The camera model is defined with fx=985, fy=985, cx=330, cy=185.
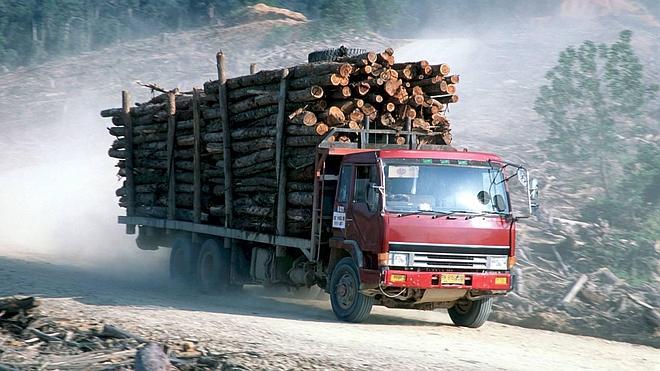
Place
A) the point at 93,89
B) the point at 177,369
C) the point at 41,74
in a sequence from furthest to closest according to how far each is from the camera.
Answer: the point at 41,74, the point at 93,89, the point at 177,369

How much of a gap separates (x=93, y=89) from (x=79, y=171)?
11.3m

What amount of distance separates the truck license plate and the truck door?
0.93 metres

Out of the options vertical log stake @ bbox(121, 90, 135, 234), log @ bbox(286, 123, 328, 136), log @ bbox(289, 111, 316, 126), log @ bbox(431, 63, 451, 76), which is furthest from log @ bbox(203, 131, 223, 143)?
log @ bbox(431, 63, 451, 76)

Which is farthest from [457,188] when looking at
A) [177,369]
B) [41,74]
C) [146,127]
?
[41,74]

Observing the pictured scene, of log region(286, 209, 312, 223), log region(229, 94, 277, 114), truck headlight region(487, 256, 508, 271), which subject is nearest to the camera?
truck headlight region(487, 256, 508, 271)

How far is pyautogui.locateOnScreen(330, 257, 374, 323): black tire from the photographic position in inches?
523

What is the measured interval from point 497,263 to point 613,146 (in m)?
10.9

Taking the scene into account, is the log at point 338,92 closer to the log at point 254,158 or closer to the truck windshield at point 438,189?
the log at point 254,158

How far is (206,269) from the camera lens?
17.8m

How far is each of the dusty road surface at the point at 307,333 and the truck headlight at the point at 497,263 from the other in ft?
3.04

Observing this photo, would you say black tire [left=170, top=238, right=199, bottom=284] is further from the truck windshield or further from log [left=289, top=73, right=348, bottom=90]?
the truck windshield

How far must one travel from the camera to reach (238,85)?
16.7 meters

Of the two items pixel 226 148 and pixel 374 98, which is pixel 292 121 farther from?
pixel 226 148

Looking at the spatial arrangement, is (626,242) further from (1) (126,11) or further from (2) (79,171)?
(1) (126,11)
